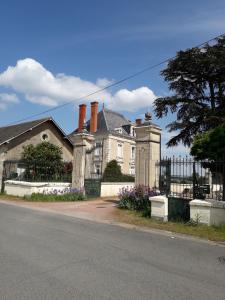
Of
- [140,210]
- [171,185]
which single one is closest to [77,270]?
[171,185]

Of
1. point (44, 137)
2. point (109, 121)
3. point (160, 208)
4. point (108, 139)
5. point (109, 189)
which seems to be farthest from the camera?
point (109, 121)

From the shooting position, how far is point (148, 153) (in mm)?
14211

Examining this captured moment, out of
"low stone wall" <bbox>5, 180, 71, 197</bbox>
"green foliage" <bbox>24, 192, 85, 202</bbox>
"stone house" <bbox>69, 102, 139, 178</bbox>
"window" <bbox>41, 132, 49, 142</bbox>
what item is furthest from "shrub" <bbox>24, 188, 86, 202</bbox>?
"stone house" <bbox>69, 102, 139, 178</bbox>

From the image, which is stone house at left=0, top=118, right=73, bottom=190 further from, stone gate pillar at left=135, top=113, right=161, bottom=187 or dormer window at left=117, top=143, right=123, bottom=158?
stone gate pillar at left=135, top=113, right=161, bottom=187

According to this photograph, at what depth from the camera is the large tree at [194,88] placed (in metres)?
23.4

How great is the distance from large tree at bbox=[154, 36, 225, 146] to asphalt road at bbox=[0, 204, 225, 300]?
16224 millimetres

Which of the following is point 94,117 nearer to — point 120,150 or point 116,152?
point 116,152

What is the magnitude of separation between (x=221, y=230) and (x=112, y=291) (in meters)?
5.88

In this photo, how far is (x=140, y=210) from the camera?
13.4 metres

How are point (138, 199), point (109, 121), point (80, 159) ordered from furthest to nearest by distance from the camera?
point (109, 121) → point (80, 159) → point (138, 199)

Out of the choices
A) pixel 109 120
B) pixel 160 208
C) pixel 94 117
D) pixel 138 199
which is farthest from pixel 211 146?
pixel 109 120

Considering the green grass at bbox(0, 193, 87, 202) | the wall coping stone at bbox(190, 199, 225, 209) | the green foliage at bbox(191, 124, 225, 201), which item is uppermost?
the green foliage at bbox(191, 124, 225, 201)

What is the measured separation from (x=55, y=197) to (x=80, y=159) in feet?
8.57

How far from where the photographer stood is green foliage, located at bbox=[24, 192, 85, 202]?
18.0m
